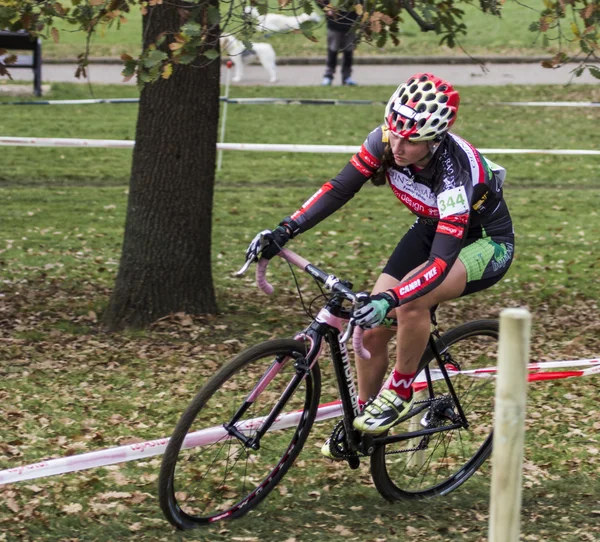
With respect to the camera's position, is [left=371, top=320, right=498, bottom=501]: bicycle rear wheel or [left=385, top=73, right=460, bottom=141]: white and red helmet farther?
[left=371, top=320, right=498, bottom=501]: bicycle rear wheel

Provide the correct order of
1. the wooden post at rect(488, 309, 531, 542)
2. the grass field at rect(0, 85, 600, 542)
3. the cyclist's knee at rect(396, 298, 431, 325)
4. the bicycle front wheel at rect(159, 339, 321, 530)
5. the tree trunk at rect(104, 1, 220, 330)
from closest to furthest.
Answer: the wooden post at rect(488, 309, 531, 542) → the bicycle front wheel at rect(159, 339, 321, 530) → the cyclist's knee at rect(396, 298, 431, 325) → the grass field at rect(0, 85, 600, 542) → the tree trunk at rect(104, 1, 220, 330)

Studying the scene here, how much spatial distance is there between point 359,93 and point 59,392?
13679 millimetres

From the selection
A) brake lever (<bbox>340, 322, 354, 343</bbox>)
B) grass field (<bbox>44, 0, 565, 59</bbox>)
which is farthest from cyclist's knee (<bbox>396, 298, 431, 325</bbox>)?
grass field (<bbox>44, 0, 565, 59</bbox>)

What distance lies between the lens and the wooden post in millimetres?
3029

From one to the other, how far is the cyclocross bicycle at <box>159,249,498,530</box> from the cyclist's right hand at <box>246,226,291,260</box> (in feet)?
0.13

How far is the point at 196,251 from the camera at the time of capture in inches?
325

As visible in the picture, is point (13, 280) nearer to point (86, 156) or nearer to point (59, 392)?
point (59, 392)

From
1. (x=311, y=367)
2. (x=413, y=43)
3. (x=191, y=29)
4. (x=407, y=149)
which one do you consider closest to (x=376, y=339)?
(x=311, y=367)

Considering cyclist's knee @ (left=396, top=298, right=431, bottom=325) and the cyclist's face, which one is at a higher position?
the cyclist's face

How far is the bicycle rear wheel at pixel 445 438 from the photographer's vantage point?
17.4 feet

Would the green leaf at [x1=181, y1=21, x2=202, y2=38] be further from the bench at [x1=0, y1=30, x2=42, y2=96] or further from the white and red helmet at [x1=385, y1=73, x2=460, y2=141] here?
the bench at [x1=0, y1=30, x2=42, y2=96]

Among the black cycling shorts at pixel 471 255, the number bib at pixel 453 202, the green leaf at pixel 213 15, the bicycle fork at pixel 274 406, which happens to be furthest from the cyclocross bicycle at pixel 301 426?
the green leaf at pixel 213 15

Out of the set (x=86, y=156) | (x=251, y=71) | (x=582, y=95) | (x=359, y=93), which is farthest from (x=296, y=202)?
(x=251, y=71)

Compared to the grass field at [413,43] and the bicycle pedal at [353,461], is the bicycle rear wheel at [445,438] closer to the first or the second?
the bicycle pedal at [353,461]
